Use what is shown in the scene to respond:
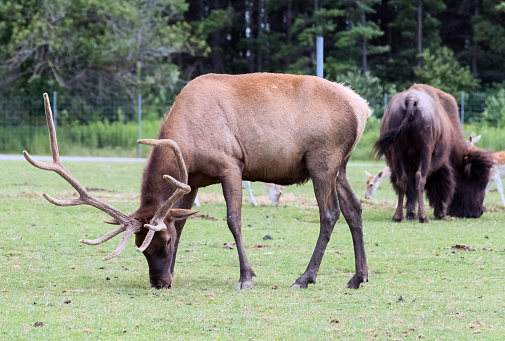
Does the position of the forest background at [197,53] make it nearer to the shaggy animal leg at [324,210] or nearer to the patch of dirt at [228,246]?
the patch of dirt at [228,246]

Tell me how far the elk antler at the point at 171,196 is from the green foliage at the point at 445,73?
3210 centimetres

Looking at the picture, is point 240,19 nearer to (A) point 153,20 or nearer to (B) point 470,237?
(A) point 153,20

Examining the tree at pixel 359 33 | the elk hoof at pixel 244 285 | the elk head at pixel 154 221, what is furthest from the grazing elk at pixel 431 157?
the tree at pixel 359 33

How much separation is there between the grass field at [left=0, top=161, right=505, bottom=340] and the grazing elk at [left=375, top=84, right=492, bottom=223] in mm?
600

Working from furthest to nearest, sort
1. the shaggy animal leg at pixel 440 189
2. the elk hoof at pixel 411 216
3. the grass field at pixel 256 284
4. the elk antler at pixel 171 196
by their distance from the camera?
the shaggy animal leg at pixel 440 189 < the elk hoof at pixel 411 216 < the elk antler at pixel 171 196 < the grass field at pixel 256 284

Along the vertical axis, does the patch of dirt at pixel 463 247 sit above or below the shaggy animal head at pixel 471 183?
above

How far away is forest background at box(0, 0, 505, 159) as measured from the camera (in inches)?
1251

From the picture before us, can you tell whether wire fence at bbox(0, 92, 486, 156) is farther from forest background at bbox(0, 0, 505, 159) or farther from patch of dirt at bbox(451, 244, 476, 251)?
patch of dirt at bbox(451, 244, 476, 251)

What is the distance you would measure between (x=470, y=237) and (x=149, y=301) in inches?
231

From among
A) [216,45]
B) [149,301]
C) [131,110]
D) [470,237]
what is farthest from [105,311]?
[216,45]

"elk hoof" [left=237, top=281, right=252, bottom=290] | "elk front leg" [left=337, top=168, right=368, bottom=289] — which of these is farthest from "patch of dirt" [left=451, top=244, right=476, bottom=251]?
"elk hoof" [left=237, top=281, right=252, bottom=290]

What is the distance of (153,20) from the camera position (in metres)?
35.9

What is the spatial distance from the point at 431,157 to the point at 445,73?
25838 mm

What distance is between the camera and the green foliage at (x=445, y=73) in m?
38.0
